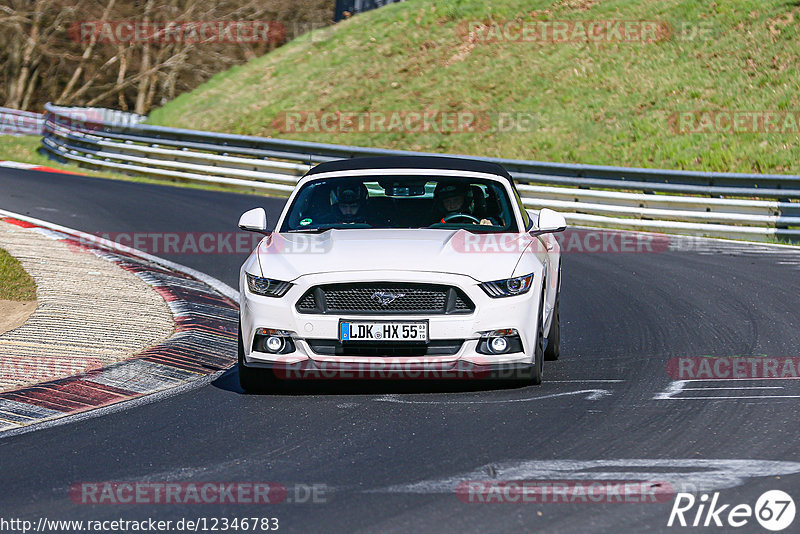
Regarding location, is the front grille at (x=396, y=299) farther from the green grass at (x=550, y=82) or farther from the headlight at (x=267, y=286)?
the green grass at (x=550, y=82)

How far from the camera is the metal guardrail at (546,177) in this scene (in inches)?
713

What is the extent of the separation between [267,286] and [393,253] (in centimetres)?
85

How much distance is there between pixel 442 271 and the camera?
24.9ft

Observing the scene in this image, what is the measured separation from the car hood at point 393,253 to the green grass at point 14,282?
3945 millimetres

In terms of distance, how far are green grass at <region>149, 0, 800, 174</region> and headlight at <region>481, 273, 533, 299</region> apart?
57.4 ft

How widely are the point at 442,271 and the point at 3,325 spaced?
174 inches

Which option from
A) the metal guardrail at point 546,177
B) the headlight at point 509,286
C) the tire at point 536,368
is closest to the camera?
the headlight at point 509,286

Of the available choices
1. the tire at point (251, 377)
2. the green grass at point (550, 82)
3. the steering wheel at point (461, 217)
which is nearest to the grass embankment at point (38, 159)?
the green grass at point (550, 82)

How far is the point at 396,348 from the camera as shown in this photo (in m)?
7.56

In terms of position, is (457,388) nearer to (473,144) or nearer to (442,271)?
(442,271)

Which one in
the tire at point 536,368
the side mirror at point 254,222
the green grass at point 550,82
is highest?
the green grass at point 550,82

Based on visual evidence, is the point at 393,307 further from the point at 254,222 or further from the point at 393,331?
the point at 254,222

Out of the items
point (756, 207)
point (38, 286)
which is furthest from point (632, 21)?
point (38, 286)

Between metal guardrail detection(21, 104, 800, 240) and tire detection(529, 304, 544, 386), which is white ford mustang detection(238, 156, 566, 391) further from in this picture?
metal guardrail detection(21, 104, 800, 240)
